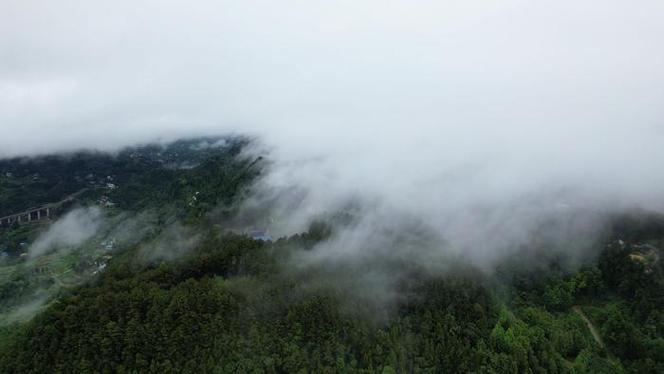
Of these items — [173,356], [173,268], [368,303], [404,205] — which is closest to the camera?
[173,356]

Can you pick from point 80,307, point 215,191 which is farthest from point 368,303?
point 215,191

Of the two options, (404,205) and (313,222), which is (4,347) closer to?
(313,222)

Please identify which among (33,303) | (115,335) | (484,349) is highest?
(115,335)

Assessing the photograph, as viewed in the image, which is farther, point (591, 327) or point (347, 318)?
point (591, 327)

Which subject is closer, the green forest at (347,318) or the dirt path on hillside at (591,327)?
the green forest at (347,318)

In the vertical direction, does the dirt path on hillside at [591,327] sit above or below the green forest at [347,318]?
below

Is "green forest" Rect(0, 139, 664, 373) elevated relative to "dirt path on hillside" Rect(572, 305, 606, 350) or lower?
elevated

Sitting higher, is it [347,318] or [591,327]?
[347,318]

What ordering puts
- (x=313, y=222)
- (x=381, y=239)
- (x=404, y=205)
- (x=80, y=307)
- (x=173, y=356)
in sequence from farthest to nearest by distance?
(x=404, y=205) → (x=313, y=222) → (x=381, y=239) → (x=80, y=307) → (x=173, y=356)
